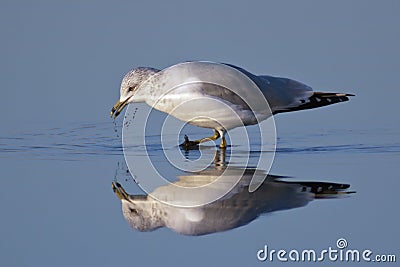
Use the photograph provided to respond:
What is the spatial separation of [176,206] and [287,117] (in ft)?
15.0

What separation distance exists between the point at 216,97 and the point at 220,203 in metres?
2.67

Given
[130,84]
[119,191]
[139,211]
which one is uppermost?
[130,84]

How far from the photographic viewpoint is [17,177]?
7648 millimetres

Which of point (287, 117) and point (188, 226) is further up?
point (287, 117)

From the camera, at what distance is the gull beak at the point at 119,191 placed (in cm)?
694

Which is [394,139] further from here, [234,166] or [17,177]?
[17,177]

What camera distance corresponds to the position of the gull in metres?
9.02

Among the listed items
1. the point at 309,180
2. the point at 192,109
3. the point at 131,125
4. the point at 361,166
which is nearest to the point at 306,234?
the point at 309,180

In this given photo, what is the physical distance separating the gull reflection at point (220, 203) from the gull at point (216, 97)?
1596mm

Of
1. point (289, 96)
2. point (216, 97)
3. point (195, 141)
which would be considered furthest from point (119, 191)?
point (289, 96)

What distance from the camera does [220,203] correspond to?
649 centimetres

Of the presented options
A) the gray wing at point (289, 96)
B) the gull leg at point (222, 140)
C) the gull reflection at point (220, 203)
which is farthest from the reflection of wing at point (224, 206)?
the gray wing at point (289, 96)

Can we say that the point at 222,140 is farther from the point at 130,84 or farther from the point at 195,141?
the point at 130,84

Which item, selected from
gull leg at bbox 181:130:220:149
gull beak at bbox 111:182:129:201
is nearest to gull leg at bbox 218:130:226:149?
gull leg at bbox 181:130:220:149
